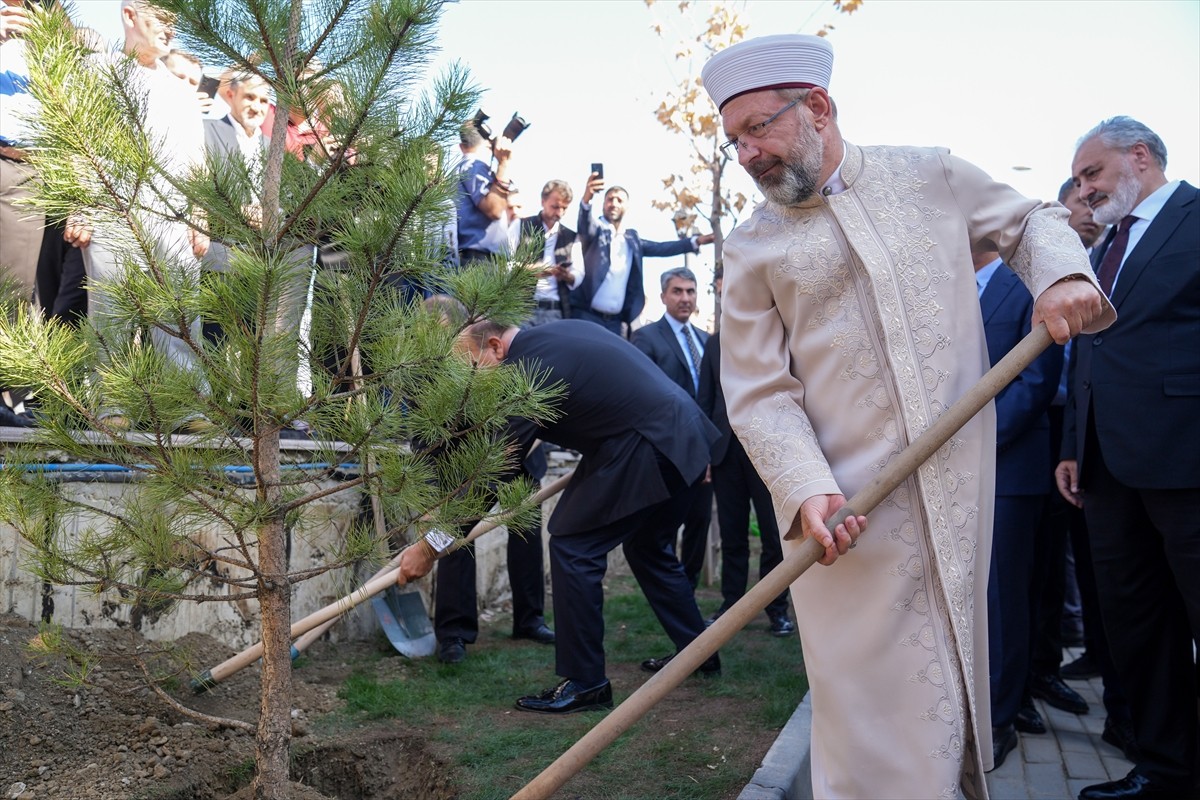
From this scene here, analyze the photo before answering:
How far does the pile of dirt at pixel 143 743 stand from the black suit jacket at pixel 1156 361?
2.55m

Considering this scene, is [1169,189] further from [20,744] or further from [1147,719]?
[20,744]

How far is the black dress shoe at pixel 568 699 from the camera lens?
444 centimetres

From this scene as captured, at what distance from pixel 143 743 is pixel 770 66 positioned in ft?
9.73

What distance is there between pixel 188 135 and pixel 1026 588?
137 inches

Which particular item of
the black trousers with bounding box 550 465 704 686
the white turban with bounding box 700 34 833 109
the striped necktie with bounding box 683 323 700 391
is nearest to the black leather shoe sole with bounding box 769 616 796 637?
the black trousers with bounding box 550 465 704 686

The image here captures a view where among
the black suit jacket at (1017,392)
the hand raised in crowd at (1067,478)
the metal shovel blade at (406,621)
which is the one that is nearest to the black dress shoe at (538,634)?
the metal shovel blade at (406,621)

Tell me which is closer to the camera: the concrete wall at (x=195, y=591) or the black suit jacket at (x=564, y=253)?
the concrete wall at (x=195, y=591)

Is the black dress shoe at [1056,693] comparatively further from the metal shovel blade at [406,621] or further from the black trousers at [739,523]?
the metal shovel blade at [406,621]

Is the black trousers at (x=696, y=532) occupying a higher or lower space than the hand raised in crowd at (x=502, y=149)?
lower

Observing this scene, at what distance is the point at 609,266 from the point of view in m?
7.92

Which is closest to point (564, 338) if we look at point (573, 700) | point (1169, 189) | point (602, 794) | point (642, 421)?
point (642, 421)

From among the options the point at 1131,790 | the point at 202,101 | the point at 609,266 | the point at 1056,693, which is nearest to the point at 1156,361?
the point at 1131,790

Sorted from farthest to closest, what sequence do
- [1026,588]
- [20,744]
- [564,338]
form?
[564,338] < [1026,588] < [20,744]

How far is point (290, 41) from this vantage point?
111 inches
